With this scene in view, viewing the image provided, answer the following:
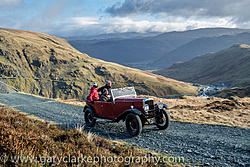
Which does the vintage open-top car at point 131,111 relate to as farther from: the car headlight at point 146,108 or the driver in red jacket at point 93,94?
the driver in red jacket at point 93,94

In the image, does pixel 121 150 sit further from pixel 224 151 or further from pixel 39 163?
pixel 224 151

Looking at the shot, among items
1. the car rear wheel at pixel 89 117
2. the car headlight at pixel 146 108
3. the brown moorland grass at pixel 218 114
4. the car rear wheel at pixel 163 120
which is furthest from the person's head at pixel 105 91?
the brown moorland grass at pixel 218 114

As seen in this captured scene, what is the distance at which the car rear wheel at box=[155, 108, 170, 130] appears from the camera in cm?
971

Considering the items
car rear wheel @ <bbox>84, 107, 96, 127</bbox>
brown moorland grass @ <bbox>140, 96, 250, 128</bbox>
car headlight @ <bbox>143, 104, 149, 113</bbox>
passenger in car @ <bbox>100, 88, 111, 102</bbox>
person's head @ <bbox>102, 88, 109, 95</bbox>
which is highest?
person's head @ <bbox>102, 88, 109, 95</bbox>

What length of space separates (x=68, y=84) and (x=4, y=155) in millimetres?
136945

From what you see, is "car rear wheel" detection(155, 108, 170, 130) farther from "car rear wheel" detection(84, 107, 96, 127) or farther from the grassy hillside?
the grassy hillside

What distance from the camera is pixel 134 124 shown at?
913 cm

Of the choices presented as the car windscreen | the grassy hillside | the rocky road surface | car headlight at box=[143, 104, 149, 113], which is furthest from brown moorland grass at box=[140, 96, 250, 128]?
the grassy hillside

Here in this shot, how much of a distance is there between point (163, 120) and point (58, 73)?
145719 mm

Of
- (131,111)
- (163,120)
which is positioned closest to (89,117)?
(131,111)

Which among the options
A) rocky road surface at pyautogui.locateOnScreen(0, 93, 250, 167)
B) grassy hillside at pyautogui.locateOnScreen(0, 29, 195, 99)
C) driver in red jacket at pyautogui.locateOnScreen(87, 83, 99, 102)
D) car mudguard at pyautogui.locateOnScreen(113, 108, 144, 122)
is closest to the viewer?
rocky road surface at pyautogui.locateOnScreen(0, 93, 250, 167)

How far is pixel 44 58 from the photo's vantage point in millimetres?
154750

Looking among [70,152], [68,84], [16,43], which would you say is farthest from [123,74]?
[70,152]

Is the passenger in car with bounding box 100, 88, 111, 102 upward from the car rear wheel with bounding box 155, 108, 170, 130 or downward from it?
upward
